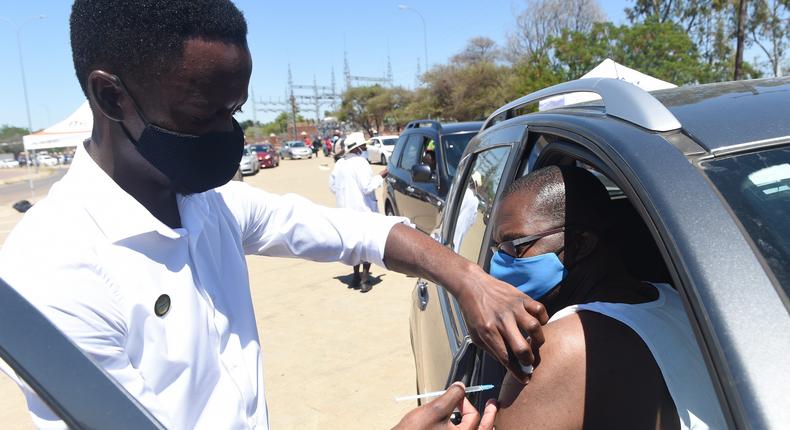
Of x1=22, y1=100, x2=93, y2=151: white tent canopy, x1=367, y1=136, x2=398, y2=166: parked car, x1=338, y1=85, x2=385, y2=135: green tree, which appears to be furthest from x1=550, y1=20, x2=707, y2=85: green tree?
x1=338, y1=85, x2=385, y2=135: green tree

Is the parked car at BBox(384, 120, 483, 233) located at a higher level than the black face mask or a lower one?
lower

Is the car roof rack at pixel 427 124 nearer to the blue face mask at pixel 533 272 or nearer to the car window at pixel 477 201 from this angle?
the car window at pixel 477 201

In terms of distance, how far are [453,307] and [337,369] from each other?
2393 mm

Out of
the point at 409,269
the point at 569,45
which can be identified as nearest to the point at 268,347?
the point at 409,269

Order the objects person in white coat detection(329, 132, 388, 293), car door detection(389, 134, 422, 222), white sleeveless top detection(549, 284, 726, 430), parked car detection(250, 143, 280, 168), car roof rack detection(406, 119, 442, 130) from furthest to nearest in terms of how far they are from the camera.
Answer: parked car detection(250, 143, 280, 168) → car door detection(389, 134, 422, 222) → car roof rack detection(406, 119, 442, 130) → person in white coat detection(329, 132, 388, 293) → white sleeveless top detection(549, 284, 726, 430)

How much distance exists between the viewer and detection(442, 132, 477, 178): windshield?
6.52 meters

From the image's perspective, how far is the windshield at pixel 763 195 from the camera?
1.02 m

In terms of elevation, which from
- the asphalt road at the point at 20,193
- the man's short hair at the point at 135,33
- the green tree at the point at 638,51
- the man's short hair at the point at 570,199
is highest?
the green tree at the point at 638,51

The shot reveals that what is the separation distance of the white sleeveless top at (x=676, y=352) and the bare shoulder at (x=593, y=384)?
3cm

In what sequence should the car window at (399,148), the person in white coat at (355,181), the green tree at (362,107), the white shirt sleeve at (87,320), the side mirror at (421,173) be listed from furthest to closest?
the green tree at (362,107) → the car window at (399,148) → the person in white coat at (355,181) → the side mirror at (421,173) → the white shirt sleeve at (87,320)

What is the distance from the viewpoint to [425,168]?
6184 millimetres

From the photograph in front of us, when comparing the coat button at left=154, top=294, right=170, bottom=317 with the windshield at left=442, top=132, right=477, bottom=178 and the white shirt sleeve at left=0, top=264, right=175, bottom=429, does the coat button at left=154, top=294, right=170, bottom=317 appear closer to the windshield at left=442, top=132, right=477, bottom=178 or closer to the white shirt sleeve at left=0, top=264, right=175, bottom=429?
the white shirt sleeve at left=0, top=264, right=175, bottom=429

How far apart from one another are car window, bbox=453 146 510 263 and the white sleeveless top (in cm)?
97

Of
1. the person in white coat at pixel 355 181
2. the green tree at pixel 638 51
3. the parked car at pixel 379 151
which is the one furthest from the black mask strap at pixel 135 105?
the parked car at pixel 379 151
